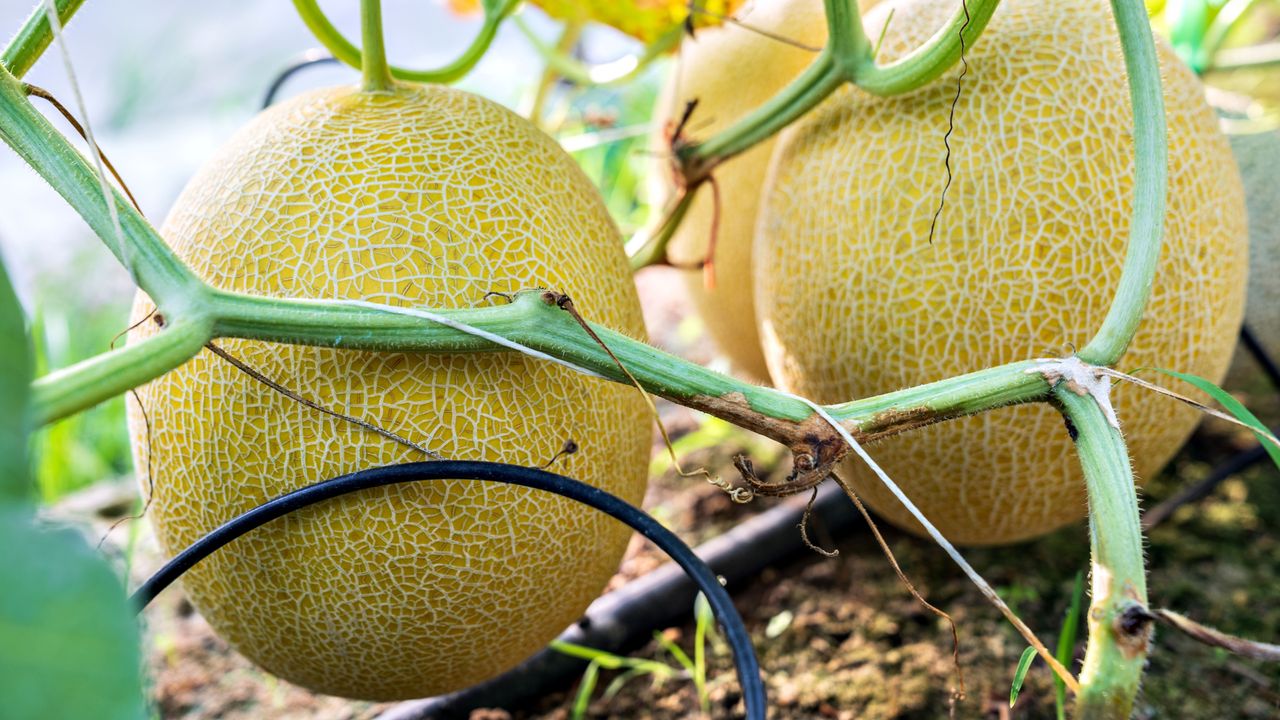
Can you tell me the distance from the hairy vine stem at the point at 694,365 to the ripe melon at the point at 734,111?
59 centimetres

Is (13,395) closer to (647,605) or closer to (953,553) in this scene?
(953,553)

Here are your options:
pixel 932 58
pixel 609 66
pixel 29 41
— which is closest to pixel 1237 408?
pixel 932 58

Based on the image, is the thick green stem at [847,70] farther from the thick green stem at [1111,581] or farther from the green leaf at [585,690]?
the green leaf at [585,690]

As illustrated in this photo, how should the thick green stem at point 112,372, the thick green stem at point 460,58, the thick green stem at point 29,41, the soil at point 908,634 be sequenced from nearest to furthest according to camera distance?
the thick green stem at point 112,372, the thick green stem at point 29,41, the thick green stem at point 460,58, the soil at point 908,634

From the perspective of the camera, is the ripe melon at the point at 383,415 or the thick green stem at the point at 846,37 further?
the thick green stem at the point at 846,37

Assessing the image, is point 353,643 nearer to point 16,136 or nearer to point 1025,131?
point 16,136

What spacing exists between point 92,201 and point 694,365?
15.8 inches

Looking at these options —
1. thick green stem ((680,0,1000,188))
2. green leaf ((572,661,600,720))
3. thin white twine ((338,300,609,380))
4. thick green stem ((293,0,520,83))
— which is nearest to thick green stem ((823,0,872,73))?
thick green stem ((680,0,1000,188))

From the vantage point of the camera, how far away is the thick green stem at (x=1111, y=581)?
19.2 inches

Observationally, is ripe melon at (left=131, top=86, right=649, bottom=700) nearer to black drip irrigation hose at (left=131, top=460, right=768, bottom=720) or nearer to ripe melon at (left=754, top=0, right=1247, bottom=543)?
black drip irrigation hose at (left=131, top=460, right=768, bottom=720)

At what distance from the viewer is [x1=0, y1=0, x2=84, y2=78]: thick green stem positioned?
678 millimetres

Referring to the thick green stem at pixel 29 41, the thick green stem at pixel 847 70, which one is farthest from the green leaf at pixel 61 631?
the thick green stem at pixel 847 70

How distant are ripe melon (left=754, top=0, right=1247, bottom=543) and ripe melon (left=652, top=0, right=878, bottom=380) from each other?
294mm

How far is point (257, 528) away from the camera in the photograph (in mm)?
705
